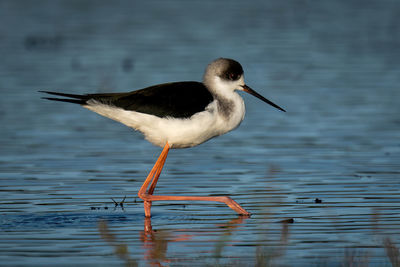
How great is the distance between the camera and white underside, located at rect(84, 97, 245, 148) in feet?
28.1

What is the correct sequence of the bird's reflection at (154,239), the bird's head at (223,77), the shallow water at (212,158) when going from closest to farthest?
the bird's reflection at (154,239) < the shallow water at (212,158) < the bird's head at (223,77)

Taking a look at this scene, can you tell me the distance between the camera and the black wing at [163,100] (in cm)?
857

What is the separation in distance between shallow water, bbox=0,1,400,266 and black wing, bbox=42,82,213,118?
3.32 feet

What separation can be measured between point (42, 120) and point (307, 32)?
12.6 m

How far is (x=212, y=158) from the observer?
1130cm

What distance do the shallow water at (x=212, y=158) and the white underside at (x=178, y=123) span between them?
0.75 metres

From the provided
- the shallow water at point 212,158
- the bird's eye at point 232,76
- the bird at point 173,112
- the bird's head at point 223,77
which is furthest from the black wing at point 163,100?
the shallow water at point 212,158

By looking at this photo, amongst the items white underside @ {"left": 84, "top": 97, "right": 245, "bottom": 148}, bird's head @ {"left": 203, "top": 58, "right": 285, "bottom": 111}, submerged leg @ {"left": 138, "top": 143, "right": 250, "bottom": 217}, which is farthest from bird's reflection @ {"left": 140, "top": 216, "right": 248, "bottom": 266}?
bird's head @ {"left": 203, "top": 58, "right": 285, "bottom": 111}

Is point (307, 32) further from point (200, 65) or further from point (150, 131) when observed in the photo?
point (150, 131)

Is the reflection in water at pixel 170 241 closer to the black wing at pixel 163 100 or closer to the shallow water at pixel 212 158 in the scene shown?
the shallow water at pixel 212 158

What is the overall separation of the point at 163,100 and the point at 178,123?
0.87 feet

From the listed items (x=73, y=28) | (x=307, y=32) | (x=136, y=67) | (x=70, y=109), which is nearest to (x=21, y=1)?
(x=73, y=28)

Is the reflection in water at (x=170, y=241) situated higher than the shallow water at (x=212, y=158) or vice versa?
the shallow water at (x=212, y=158)

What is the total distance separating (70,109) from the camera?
1488 cm
